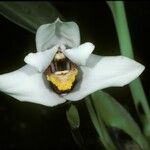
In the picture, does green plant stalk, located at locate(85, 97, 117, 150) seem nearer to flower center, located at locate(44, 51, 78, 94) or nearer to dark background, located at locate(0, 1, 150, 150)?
flower center, located at locate(44, 51, 78, 94)

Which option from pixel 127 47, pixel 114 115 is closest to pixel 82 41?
pixel 127 47

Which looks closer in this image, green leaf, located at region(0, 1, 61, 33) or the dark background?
green leaf, located at region(0, 1, 61, 33)

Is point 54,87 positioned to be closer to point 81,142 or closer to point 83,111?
point 81,142

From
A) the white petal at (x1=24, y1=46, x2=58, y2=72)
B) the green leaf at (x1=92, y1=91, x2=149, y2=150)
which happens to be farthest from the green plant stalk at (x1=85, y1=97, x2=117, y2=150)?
the white petal at (x1=24, y1=46, x2=58, y2=72)

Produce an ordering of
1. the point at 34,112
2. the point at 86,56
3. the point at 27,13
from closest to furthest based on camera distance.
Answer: the point at 86,56, the point at 27,13, the point at 34,112

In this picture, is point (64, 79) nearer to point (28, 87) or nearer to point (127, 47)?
point (28, 87)

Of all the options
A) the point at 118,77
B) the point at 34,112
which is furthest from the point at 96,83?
the point at 34,112

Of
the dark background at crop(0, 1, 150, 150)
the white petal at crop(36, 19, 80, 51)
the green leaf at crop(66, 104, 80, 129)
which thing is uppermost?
the white petal at crop(36, 19, 80, 51)

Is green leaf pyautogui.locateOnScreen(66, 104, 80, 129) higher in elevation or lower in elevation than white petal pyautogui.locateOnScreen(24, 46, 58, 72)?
lower
